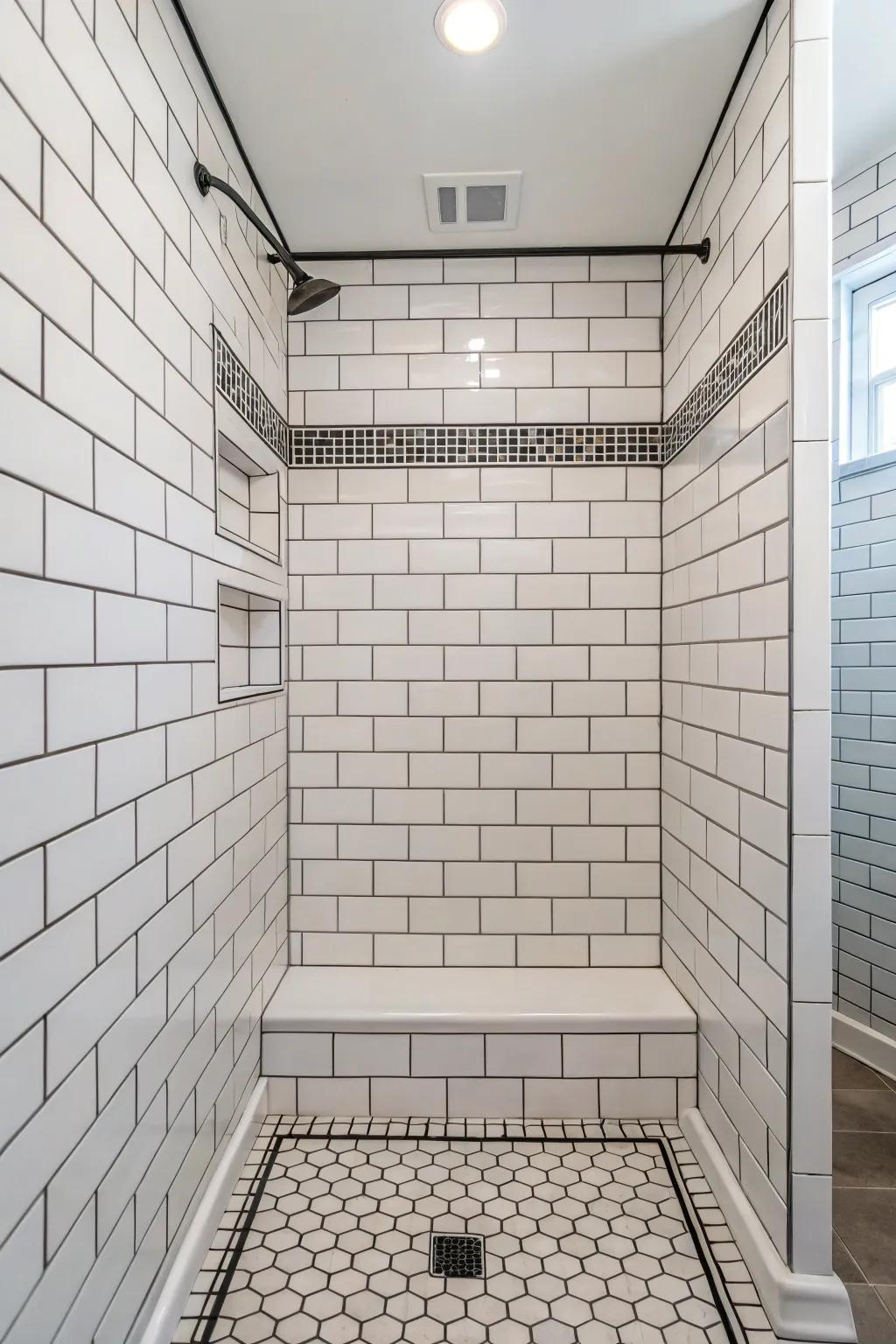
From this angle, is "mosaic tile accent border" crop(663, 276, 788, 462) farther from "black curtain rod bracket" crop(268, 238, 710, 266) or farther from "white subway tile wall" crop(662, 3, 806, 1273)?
"black curtain rod bracket" crop(268, 238, 710, 266)

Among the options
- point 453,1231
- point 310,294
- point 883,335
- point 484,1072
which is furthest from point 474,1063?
point 883,335

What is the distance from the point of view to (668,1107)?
1.86 metres

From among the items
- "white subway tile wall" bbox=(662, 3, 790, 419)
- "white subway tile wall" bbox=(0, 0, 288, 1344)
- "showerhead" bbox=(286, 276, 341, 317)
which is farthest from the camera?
"showerhead" bbox=(286, 276, 341, 317)

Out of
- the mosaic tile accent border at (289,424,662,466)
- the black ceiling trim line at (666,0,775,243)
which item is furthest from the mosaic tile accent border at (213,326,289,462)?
the black ceiling trim line at (666,0,775,243)

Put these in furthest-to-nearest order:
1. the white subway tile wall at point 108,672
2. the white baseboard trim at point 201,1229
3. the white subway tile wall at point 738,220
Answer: the white subway tile wall at point 738,220 < the white baseboard trim at point 201,1229 < the white subway tile wall at point 108,672

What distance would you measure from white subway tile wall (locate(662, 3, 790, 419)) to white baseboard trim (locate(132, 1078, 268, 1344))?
2.09 m

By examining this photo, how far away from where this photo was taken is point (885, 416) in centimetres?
224

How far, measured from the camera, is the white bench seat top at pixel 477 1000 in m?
1.85

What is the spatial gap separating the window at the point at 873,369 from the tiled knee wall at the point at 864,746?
15cm

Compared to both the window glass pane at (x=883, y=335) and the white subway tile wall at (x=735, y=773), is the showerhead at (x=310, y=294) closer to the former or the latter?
the white subway tile wall at (x=735, y=773)

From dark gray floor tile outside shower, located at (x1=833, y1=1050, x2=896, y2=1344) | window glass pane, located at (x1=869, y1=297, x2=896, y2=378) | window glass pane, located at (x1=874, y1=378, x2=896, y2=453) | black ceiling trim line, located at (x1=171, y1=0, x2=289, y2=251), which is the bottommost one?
dark gray floor tile outside shower, located at (x1=833, y1=1050, x2=896, y2=1344)

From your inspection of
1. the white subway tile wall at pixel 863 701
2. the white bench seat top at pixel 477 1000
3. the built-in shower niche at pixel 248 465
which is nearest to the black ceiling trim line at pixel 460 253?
the built-in shower niche at pixel 248 465

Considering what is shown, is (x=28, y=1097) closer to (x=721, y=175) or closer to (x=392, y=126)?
(x=392, y=126)

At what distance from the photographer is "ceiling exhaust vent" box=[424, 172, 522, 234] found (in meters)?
1.80
